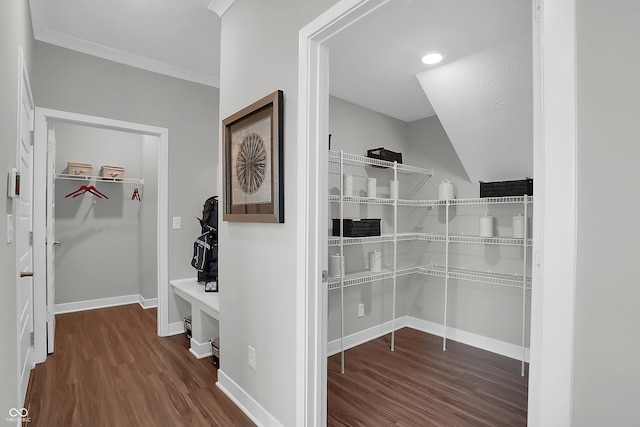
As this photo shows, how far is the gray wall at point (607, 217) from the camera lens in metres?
0.75

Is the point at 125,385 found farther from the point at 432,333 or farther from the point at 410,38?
the point at 410,38

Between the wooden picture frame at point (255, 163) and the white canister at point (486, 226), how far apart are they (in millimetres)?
2094

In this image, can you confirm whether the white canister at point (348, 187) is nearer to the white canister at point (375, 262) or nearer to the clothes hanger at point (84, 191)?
the white canister at point (375, 262)

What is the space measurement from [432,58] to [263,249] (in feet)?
6.05

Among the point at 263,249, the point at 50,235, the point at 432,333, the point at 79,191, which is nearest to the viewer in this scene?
the point at 263,249

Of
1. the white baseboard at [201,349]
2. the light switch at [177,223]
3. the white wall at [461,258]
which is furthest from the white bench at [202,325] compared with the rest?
the white wall at [461,258]

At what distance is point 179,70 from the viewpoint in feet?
11.0

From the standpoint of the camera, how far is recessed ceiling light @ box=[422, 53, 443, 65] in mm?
2430

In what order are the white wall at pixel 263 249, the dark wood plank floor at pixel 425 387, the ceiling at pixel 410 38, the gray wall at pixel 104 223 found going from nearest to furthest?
1. the white wall at pixel 263 249
2. the ceiling at pixel 410 38
3. the dark wood plank floor at pixel 425 387
4. the gray wall at pixel 104 223

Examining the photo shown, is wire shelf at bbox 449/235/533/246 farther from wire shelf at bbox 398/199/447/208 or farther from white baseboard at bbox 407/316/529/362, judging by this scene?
white baseboard at bbox 407/316/529/362

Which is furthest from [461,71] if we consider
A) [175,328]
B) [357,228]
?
[175,328]

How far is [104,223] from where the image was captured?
439 centimetres

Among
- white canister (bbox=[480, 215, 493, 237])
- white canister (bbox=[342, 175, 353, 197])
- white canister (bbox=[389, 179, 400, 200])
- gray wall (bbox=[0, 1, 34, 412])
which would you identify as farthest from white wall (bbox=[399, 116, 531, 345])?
gray wall (bbox=[0, 1, 34, 412])

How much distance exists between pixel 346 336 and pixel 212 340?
1229 millimetres
